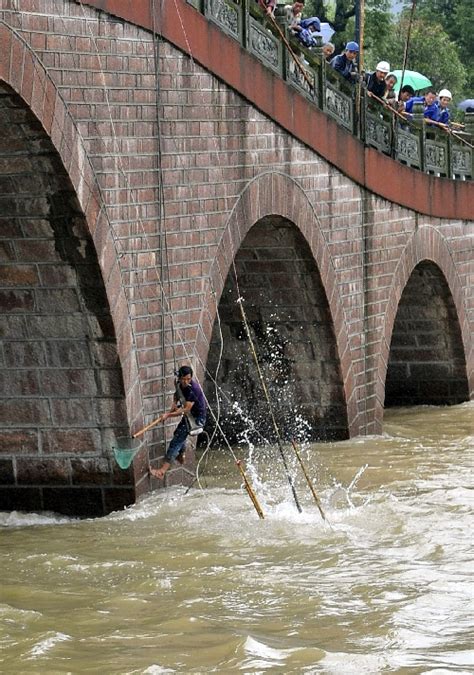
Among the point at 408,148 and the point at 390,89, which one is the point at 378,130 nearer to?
the point at 408,148

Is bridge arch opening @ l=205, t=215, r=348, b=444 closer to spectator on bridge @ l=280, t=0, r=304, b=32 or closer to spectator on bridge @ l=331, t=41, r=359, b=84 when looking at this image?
spectator on bridge @ l=280, t=0, r=304, b=32

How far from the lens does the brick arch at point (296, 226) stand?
50.4ft

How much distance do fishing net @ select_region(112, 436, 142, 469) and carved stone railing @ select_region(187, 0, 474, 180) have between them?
3.81 metres

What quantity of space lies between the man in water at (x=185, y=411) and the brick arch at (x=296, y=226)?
34.7 inches

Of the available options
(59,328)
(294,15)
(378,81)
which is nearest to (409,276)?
(378,81)

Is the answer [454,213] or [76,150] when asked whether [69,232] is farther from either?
[454,213]

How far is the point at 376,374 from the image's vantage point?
1984 centimetres

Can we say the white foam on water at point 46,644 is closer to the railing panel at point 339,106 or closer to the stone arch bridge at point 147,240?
the stone arch bridge at point 147,240

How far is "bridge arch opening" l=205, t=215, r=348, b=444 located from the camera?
18156 millimetres

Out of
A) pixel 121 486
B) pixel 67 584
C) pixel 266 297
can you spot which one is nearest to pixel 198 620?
pixel 67 584

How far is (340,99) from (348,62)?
1.47 metres

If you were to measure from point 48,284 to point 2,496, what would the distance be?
6.53ft

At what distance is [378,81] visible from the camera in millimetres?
21312

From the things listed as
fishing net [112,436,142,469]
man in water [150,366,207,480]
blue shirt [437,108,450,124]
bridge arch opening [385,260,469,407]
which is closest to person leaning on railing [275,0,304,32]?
blue shirt [437,108,450,124]
